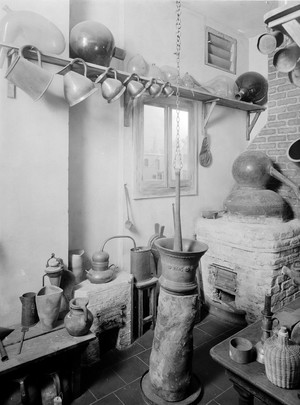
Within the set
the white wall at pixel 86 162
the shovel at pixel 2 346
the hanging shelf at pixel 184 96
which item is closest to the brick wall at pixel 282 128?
Result: the hanging shelf at pixel 184 96

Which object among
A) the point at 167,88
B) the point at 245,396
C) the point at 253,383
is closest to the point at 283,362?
the point at 253,383

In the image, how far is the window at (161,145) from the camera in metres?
3.29

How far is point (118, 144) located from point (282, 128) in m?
2.10

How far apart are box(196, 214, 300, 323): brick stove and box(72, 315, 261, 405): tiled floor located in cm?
50

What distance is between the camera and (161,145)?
350 centimetres

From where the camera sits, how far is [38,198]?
2.46 meters

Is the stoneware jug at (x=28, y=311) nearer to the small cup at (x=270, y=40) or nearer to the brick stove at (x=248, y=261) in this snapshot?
the brick stove at (x=248, y=261)

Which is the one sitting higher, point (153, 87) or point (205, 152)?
point (153, 87)

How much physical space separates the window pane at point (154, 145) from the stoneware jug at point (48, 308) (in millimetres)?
1623

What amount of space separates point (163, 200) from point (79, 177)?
1.08 m

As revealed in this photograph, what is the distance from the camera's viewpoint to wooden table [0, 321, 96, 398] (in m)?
1.87

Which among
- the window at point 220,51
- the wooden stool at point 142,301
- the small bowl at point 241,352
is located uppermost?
the window at point 220,51

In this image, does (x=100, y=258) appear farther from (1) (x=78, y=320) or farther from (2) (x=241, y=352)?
(2) (x=241, y=352)

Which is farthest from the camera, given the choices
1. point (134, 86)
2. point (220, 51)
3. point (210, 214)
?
point (220, 51)
